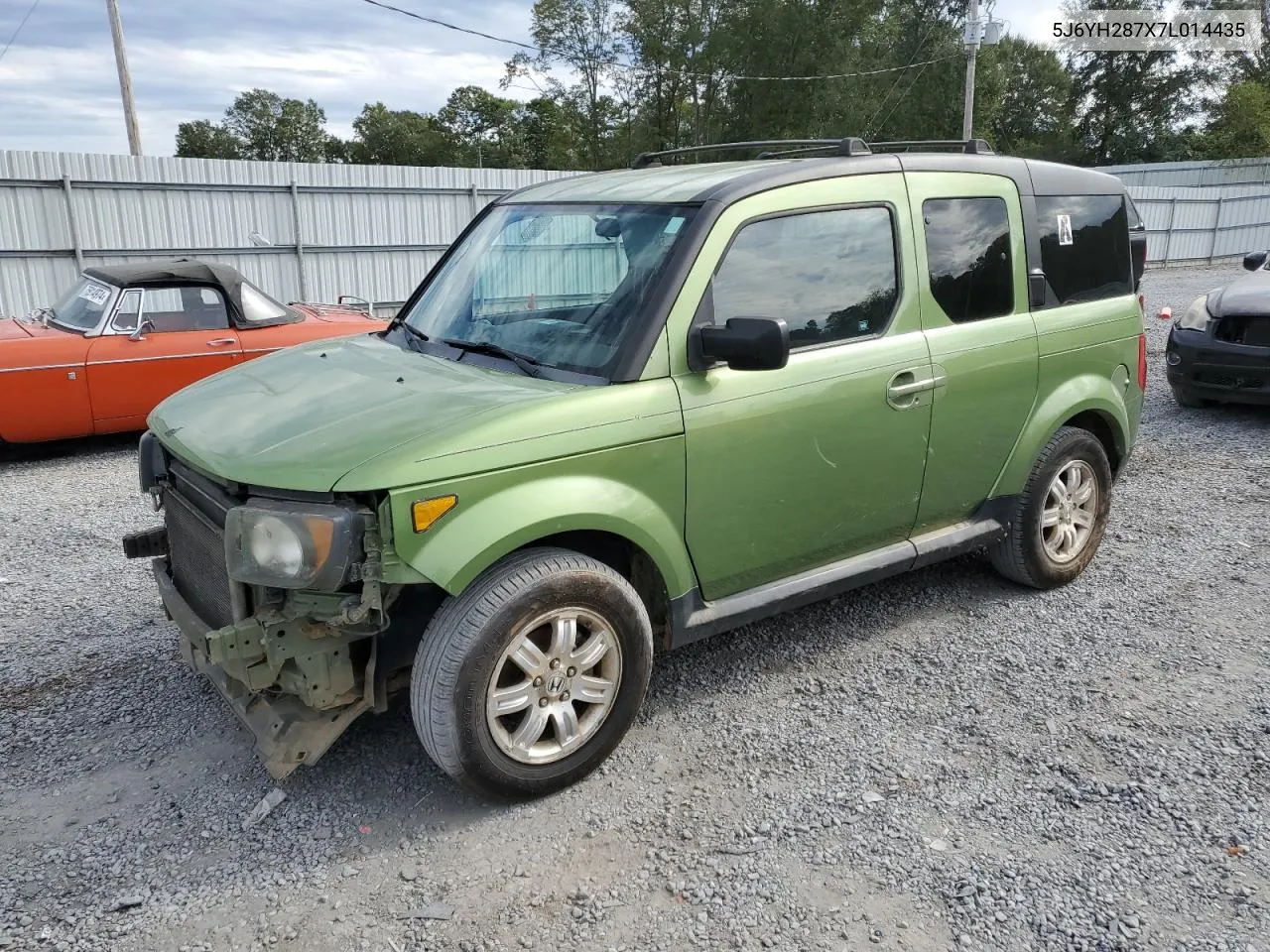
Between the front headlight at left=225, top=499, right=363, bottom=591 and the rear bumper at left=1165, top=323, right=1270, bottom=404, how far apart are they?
790cm

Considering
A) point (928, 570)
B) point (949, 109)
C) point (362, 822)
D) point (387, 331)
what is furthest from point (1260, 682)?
point (949, 109)

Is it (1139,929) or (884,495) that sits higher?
(884,495)

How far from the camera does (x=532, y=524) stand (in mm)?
2949

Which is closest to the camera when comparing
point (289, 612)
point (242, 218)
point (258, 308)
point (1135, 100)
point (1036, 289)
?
point (289, 612)

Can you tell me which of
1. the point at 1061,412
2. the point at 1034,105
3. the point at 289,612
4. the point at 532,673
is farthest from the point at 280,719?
the point at 1034,105

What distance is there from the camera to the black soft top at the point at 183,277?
25.9ft

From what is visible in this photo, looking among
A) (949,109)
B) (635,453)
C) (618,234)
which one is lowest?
(635,453)

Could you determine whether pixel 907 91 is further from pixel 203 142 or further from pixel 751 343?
pixel 203 142

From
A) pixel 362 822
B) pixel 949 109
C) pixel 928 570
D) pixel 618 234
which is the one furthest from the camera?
pixel 949 109

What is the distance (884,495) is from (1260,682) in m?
1.67

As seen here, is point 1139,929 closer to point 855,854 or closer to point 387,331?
point 855,854

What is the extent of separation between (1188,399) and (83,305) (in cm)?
955

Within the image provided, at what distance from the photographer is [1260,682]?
3898mm

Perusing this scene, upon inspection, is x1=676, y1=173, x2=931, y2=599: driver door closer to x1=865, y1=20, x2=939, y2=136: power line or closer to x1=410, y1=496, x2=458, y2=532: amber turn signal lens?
x1=410, y1=496, x2=458, y2=532: amber turn signal lens
